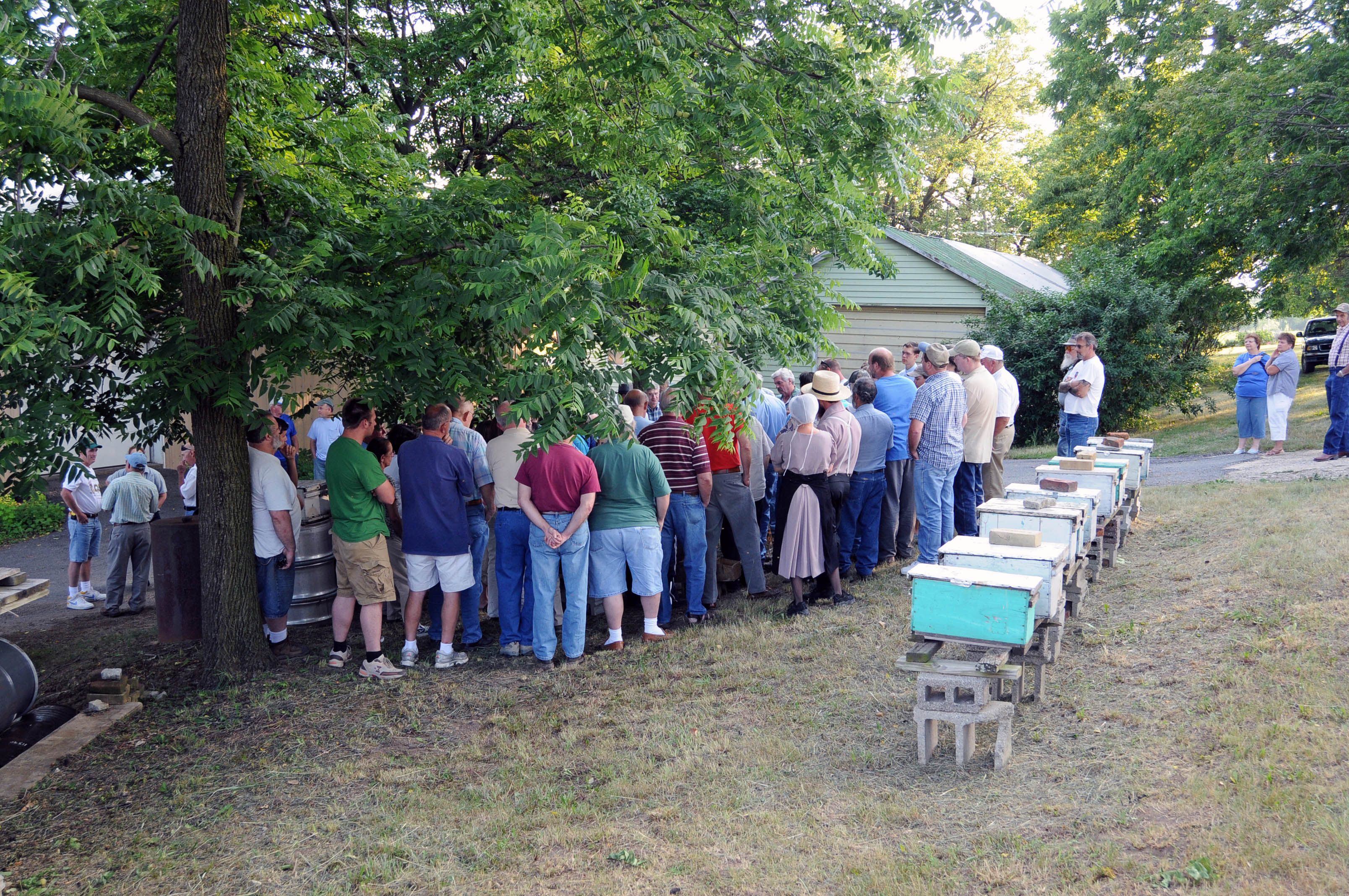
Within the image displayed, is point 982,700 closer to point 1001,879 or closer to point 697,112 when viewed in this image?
point 1001,879

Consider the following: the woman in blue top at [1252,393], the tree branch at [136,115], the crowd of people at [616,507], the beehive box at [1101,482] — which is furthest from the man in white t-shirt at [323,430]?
the woman in blue top at [1252,393]

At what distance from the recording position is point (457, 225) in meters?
6.38

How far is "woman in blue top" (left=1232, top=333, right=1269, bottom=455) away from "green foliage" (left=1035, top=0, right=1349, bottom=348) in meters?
4.72

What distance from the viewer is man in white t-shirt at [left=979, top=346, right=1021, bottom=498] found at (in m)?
9.27

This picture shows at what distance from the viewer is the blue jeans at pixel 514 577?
735 centimetres

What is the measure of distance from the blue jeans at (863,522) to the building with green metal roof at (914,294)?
11206mm

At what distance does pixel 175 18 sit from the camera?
684 cm

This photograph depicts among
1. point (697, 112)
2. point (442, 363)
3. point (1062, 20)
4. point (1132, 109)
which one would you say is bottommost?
point (442, 363)

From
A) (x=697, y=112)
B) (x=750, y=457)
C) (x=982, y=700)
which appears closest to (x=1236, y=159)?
(x=750, y=457)

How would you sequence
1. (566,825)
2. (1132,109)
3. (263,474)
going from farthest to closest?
(1132,109) → (263,474) → (566,825)

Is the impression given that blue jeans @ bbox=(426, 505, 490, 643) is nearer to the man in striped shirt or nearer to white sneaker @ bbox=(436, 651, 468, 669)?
white sneaker @ bbox=(436, 651, 468, 669)

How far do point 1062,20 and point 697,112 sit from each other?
2120 centimetres

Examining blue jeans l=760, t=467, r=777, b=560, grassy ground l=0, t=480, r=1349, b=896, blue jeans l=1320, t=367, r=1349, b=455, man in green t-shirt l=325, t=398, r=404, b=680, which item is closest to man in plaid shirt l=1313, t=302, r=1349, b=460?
blue jeans l=1320, t=367, r=1349, b=455

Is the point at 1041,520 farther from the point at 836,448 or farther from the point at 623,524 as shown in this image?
the point at 623,524
